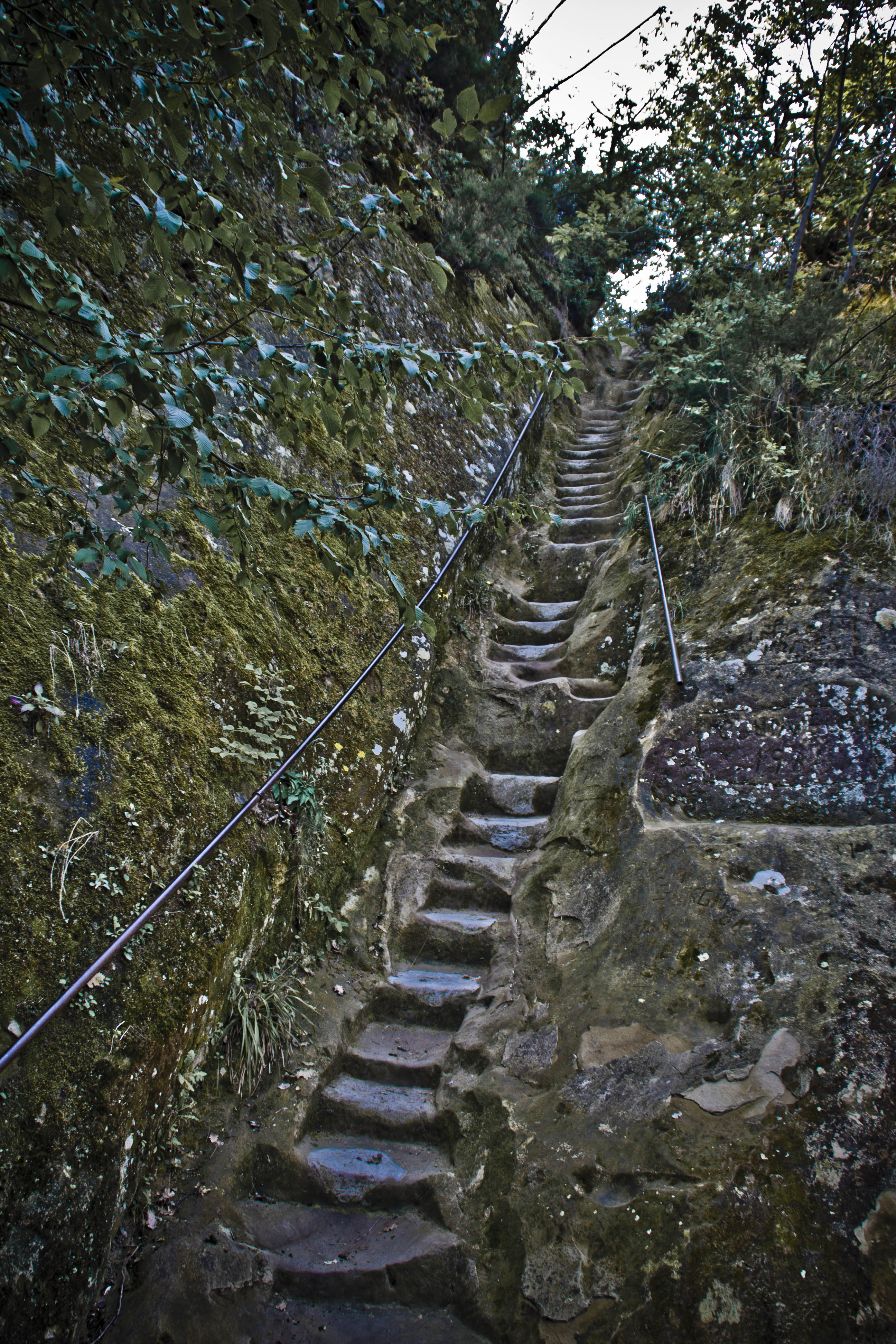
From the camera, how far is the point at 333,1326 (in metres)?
2.17

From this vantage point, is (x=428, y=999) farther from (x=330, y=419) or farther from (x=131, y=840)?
(x=330, y=419)

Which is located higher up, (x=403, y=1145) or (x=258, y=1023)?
(x=258, y=1023)

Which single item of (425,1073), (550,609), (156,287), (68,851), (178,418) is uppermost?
(156,287)

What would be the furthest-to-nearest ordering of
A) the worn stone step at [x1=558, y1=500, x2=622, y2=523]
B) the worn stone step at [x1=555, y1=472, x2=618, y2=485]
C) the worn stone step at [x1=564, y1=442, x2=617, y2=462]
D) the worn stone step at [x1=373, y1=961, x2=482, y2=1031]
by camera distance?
the worn stone step at [x1=564, y1=442, x2=617, y2=462]
the worn stone step at [x1=555, y1=472, x2=618, y2=485]
the worn stone step at [x1=558, y1=500, x2=622, y2=523]
the worn stone step at [x1=373, y1=961, x2=482, y2=1031]

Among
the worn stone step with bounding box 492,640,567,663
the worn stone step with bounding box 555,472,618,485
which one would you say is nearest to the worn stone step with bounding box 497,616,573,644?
the worn stone step with bounding box 492,640,567,663

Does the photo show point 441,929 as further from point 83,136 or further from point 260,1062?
point 83,136

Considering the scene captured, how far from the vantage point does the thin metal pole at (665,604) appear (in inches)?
143

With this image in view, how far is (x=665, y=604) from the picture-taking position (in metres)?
3.99

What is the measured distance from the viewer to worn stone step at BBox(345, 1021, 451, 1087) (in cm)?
287

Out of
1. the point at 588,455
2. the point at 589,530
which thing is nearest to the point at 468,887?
the point at 589,530

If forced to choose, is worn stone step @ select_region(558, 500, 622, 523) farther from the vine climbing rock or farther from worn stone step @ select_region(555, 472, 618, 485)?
the vine climbing rock

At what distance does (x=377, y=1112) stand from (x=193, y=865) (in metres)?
1.42

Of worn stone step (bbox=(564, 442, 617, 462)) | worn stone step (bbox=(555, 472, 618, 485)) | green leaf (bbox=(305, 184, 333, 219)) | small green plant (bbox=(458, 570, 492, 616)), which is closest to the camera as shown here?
green leaf (bbox=(305, 184, 333, 219))

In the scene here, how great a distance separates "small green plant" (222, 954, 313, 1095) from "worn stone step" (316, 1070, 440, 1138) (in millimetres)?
259
